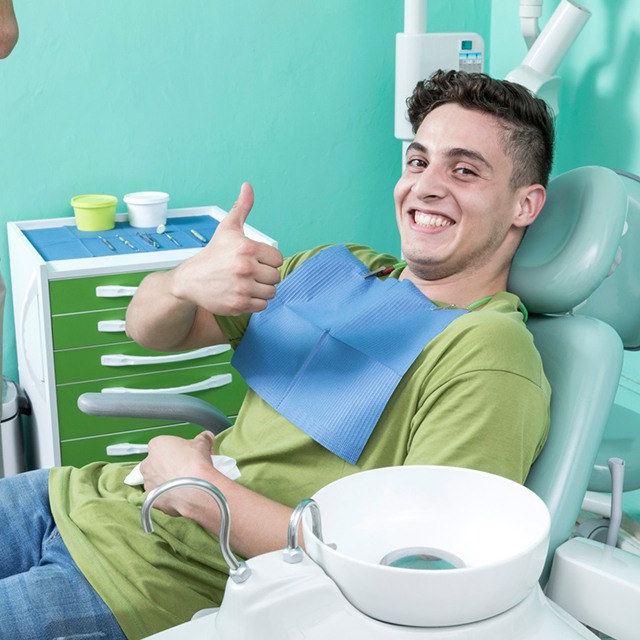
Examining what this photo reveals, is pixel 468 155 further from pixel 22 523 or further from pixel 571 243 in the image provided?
pixel 22 523

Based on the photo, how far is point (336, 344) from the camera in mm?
1568

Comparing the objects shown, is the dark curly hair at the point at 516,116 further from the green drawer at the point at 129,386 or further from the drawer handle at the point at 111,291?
the green drawer at the point at 129,386

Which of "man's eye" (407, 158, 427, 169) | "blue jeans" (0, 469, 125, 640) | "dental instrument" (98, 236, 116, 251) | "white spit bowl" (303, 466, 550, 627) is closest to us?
"white spit bowl" (303, 466, 550, 627)

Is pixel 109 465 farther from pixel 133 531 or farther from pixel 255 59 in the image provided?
pixel 255 59

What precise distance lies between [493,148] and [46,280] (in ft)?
3.98

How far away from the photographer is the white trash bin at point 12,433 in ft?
8.68

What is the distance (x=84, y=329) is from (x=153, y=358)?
0.20 meters

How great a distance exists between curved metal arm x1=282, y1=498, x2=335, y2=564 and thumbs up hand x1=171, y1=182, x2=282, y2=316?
65 centimetres

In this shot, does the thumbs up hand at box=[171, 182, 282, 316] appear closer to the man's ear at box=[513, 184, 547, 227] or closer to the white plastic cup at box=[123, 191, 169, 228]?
the man's ear at box=[513, 184, 547, 227]

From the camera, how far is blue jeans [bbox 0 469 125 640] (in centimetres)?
130

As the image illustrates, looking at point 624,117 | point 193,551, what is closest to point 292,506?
point 193,551

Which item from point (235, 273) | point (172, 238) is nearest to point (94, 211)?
point (172, 238)

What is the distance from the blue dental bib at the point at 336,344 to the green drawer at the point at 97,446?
960 mm

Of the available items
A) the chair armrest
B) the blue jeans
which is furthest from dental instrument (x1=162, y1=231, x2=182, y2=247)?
→ the blue jeans
